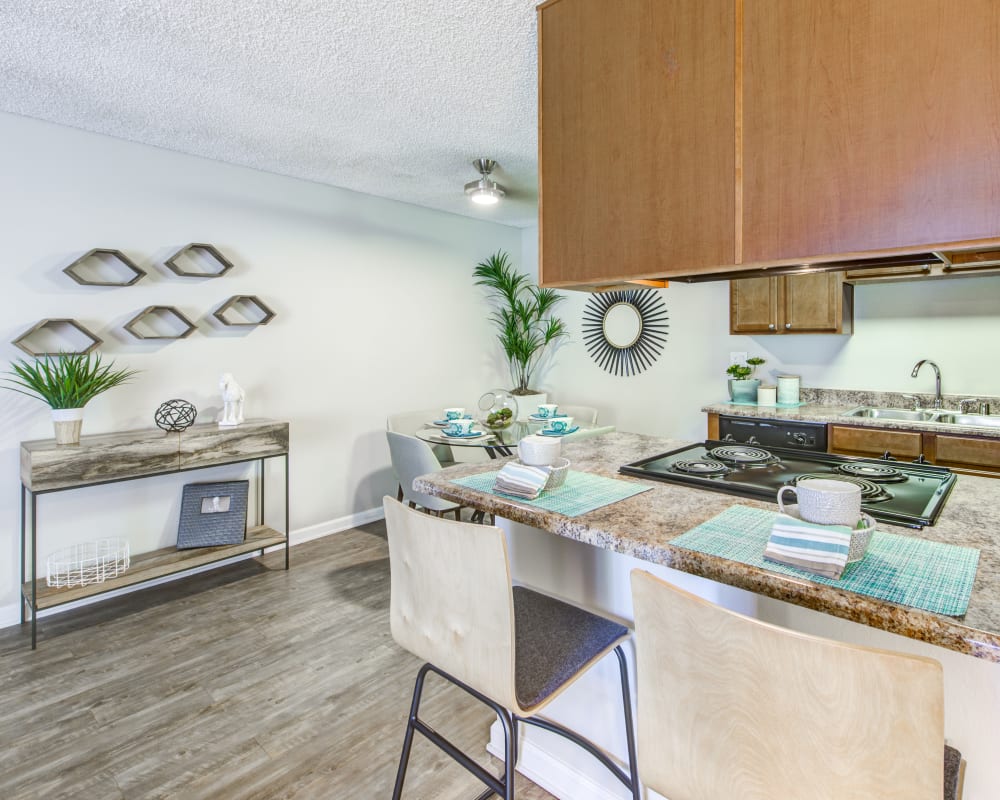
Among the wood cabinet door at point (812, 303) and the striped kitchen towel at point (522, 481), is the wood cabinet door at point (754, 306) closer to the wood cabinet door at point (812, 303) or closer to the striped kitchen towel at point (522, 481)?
the wood cabinet door at point (812, 303)

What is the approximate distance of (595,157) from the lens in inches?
67.3

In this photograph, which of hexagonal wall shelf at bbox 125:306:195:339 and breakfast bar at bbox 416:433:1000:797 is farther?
hexagonal wall shelf at bbox 125:306:195:339

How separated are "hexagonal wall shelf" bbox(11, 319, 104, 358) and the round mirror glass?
3589 millimetres

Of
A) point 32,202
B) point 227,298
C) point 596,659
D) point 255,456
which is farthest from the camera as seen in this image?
point 227,298

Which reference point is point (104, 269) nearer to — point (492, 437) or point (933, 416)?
point (492, 437)

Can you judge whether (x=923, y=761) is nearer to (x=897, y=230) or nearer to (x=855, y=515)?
(x=855, y=515)

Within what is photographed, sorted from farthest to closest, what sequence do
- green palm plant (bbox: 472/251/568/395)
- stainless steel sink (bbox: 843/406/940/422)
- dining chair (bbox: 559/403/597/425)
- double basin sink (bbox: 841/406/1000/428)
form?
green palm plant (bbox: 472/251/568/395) → dining chair (bbox: 559/403/597/425) → stainless steel sink (bbox: 843/406/940/422) → double basin sink (bbox: 841/406/1000/428)

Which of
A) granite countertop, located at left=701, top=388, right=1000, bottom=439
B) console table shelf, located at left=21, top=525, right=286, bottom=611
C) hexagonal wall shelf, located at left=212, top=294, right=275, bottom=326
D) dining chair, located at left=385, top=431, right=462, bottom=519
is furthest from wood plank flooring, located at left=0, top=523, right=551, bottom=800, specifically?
granite countertop, located at left=701, top=388, right=1000, bottom=439

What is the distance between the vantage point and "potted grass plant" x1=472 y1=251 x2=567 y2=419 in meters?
4.81

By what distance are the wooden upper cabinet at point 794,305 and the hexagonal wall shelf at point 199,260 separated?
3121 millimetres

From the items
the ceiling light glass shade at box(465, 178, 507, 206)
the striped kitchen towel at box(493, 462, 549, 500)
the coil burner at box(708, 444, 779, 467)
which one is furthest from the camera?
the ceiling light glass shade at box(465, 178, 507, 206)

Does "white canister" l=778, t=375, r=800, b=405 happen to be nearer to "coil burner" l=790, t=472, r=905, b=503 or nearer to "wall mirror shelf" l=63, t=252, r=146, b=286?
"coil burner" l=790, t=472, r=905, b=503

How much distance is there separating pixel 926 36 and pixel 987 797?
58.4 inches

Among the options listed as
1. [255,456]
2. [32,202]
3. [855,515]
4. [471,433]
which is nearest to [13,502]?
[255,456]
